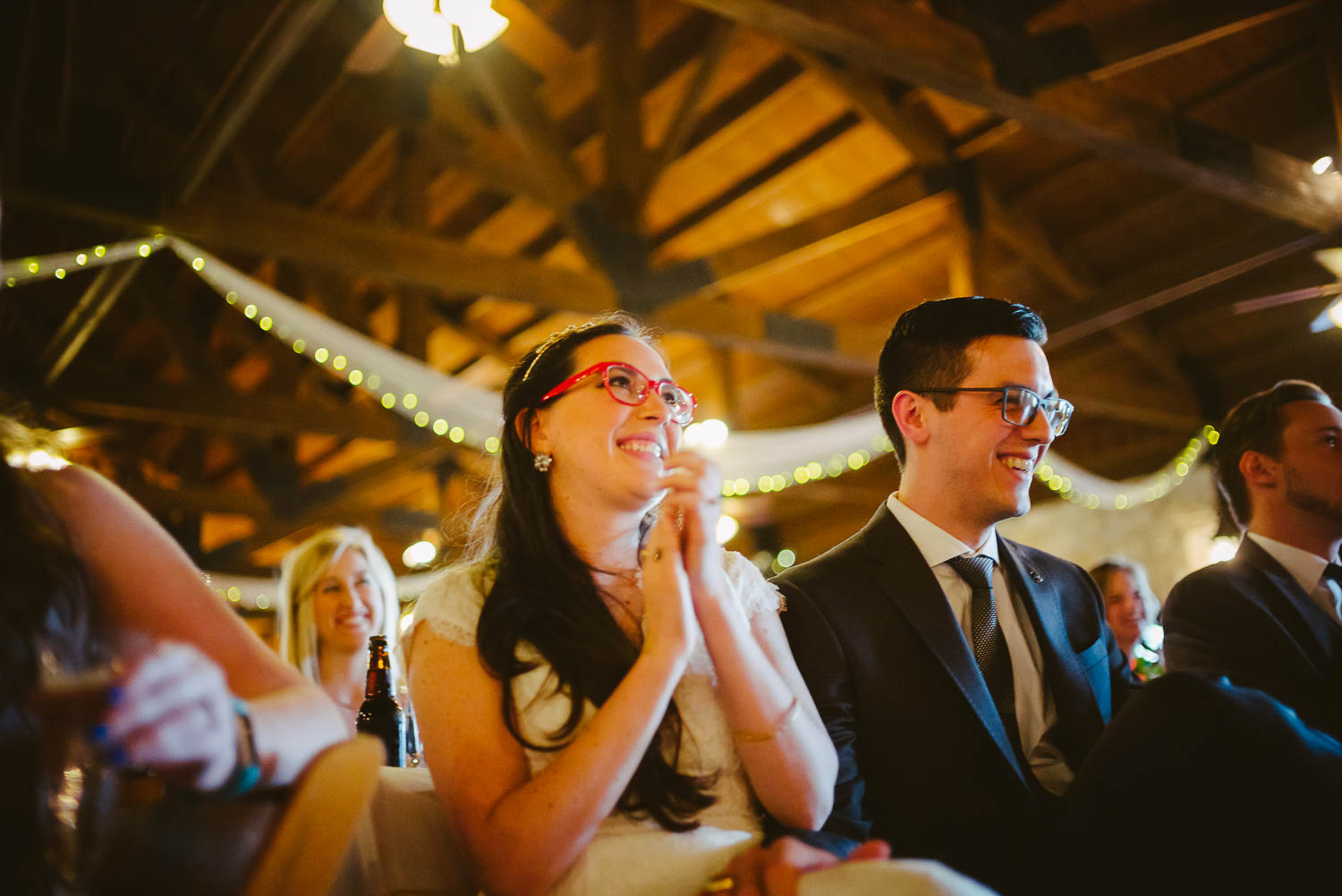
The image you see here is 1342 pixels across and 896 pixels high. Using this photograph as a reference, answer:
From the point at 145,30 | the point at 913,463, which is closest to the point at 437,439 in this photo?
the point at 145,30

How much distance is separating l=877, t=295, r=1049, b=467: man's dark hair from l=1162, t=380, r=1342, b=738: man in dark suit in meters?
0.70

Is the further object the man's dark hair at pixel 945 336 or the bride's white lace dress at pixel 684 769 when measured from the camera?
the man's dark hair at pixel 945 336

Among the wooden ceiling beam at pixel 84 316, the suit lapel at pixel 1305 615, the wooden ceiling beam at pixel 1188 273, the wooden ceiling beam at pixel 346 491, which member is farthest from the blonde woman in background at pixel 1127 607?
the wooden ceiling beam at pixel 346 491

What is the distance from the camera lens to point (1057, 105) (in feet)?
12.3

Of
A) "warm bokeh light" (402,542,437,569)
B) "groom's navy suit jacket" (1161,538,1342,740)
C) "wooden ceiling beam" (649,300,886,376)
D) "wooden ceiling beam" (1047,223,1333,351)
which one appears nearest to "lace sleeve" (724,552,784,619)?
"groom's navy suit jacket" (1161,538,1342,740)

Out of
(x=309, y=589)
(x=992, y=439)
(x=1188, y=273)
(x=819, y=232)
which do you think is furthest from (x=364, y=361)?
(x=1188, y=273)

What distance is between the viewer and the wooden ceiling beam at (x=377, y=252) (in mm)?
3990

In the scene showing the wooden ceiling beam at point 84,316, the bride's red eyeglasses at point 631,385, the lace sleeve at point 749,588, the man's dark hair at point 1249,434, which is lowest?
the lace sleeve at point 749,588

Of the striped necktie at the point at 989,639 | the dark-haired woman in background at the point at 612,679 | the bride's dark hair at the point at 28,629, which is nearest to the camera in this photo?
the bride's dark hair at the point at 28,629

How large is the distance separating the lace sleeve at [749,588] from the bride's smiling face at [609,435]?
0.70 feet

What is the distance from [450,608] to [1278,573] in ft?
6.12

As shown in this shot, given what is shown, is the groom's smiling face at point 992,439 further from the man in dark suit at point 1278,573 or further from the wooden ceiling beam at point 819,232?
the wooden ceiling beam at point 819,232

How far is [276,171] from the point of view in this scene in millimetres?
6504

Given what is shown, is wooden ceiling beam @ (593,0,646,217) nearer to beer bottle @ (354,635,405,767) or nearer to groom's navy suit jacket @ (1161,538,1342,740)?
beer bottle @ (354,635,405,767)
